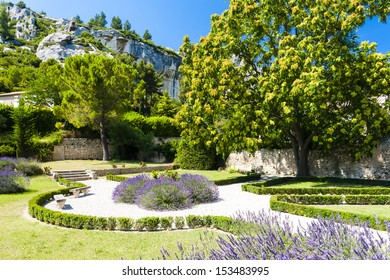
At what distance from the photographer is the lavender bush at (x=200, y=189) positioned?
12.1 meters

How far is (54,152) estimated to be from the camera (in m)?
29.9

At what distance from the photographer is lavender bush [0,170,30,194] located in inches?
562

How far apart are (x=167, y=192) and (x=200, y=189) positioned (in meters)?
1.67

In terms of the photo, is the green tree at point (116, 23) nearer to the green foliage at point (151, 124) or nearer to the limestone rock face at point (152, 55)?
the limestone rock face at point (152, 55)

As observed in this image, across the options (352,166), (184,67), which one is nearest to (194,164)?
(184,67)

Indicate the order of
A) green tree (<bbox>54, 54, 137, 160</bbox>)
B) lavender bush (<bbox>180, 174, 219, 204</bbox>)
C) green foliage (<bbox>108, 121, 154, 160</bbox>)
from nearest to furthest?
1. lavender bush (<bbox>180, 174, 219, 204</bbox>)
2. green tree (<bbox>54, 54, 137, 160</bbox>)
3. green foliage (<bbox>108, 121, 154, 160</bbox>)

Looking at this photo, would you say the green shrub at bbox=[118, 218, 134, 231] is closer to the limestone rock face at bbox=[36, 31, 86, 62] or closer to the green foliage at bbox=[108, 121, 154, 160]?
the green foliage at bbox=[108, 121, 154, 160]

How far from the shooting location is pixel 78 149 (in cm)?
3219

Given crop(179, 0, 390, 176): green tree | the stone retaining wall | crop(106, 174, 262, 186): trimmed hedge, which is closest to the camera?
crop(179, 0, 390, 176): green tree

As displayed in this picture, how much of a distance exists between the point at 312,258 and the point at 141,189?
9606 mm

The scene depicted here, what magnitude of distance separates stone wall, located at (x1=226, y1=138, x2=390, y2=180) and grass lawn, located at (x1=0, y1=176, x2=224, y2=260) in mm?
11566

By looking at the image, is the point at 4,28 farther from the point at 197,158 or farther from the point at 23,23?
the point at 197,158

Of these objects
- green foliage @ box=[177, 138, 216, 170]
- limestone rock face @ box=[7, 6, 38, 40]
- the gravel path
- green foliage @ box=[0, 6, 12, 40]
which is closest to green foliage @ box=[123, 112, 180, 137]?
green foliage @ box=[177, 138, 216, 170]

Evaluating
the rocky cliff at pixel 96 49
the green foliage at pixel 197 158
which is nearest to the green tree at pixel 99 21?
the rocky cliff at pixel 96 49
